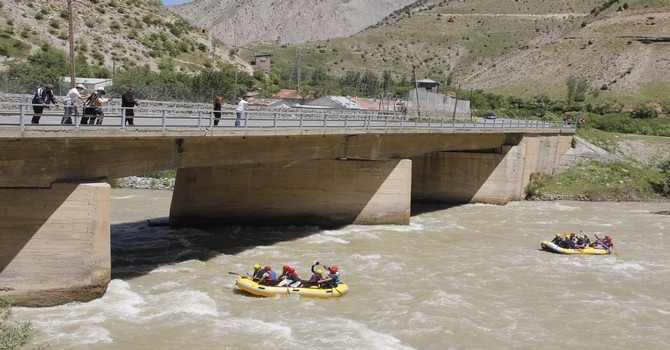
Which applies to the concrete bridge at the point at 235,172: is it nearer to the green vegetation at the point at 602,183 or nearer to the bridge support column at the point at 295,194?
the bridge support column at the point at 295,194

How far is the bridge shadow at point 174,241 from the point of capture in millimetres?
24609

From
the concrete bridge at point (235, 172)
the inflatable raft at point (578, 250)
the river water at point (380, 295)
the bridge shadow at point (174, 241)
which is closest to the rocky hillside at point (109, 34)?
the concrete bridge at point (235, 172)

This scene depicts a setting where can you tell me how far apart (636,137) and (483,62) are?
359ft

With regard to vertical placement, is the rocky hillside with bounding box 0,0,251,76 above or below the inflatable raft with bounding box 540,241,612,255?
above

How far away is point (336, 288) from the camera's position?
68.9 ft

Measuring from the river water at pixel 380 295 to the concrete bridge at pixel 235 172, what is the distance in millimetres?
1088

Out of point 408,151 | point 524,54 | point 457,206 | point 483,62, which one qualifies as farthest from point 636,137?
point 483,62

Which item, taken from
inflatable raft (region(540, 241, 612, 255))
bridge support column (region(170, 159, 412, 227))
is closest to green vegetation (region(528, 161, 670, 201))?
bridge support column (region(170, 159, 412, 227))

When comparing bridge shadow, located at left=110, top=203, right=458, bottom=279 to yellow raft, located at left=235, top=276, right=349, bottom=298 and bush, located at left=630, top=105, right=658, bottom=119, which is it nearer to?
yellow raft, located at left=235, top=276, right=349, bottom=298

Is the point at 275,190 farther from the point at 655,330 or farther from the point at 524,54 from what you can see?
the point at 524,54

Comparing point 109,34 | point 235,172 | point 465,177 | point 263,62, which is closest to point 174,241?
point 235,172

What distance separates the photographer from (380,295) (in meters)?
21.4

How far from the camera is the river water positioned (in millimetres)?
17266

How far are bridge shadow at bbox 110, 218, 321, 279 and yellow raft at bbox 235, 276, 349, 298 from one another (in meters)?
4.33
